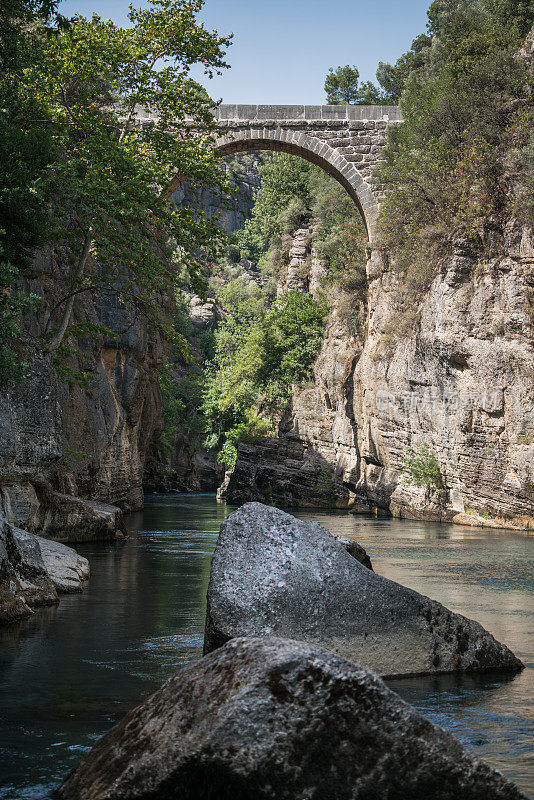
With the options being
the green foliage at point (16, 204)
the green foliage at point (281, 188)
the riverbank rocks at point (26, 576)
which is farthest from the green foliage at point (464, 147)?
the green foliage at point (281, 188)

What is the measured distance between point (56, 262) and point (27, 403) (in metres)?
6.50

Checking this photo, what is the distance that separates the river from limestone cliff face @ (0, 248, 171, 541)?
1134mm

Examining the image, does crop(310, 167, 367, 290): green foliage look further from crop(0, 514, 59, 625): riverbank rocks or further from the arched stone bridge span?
crop(0, 514, 59, 625): riverbank rocks

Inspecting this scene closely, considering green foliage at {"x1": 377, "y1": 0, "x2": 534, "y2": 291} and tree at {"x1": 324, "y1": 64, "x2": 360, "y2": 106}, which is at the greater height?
tree at {"x1": 324, "y1": 64, "x2": 360, "y2": 106}

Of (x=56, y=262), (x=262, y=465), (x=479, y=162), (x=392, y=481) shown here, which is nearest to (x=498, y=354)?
(x=479, y=162)

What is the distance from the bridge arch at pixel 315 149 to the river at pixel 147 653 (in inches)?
684

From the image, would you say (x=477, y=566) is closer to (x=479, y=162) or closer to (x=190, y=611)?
(x=190, y=611)

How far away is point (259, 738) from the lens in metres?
3.20

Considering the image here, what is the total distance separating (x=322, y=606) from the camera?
5.80 meters

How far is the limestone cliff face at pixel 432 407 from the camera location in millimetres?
19875

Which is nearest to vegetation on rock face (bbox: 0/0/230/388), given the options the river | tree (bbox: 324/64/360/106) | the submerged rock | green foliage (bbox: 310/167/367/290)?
the river

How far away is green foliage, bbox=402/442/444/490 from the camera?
22.9m

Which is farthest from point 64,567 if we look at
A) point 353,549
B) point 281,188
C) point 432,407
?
point 281,188

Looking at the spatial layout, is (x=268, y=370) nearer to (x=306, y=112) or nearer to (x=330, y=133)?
(x=330, y=133)
